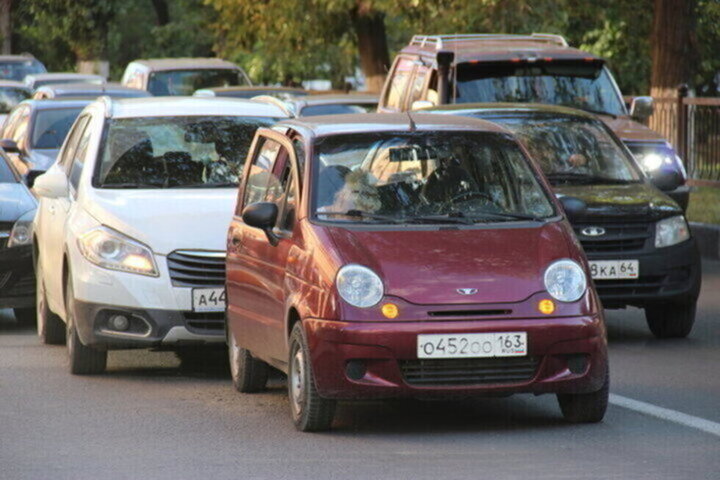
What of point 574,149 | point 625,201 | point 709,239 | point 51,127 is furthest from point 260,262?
point 51,127

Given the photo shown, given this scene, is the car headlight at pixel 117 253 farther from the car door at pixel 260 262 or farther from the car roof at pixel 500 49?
the car roof at pixel 500 49

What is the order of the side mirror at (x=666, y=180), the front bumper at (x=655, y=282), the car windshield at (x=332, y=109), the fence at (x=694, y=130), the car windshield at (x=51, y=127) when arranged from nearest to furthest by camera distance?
the front bumper at (x=655, y=282) < the side mirror at (x=666, y=180) < the car windshield at (x=51, y=127) < the car windshield at (x=332, y=109) < the fence at (x=694, y=130)

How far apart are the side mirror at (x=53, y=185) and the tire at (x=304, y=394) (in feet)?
10.5

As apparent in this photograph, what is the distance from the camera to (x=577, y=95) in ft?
59.3

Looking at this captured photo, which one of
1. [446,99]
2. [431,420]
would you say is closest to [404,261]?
[431,420]

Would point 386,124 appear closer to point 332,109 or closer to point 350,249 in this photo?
point 350,249

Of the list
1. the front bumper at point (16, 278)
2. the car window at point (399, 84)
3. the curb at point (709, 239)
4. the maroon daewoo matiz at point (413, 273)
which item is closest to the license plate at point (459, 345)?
the maroon daewoo matiz at point (413, 273)

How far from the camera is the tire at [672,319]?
1251cm

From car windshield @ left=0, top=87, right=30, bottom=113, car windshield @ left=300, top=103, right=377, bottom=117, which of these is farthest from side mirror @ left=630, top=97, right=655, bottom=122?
car windshield @ left=0, top=87, right=30, bottom=113

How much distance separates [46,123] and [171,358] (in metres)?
9.00

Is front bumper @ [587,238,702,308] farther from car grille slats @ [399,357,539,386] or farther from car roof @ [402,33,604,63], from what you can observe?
car roof @ [402,33,604,63]

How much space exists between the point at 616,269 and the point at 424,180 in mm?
3229

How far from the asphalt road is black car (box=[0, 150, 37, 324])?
2522mm

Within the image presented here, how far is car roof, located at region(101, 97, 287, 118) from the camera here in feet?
39.9
